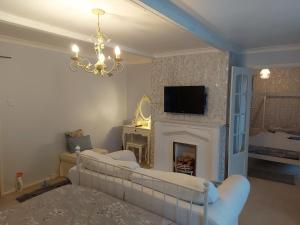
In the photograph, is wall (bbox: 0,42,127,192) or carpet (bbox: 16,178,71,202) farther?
wall (bbox: 0,42,127,192)

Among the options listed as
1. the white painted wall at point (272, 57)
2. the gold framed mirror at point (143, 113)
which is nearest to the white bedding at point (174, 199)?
the white painted wall at point (272, 57)

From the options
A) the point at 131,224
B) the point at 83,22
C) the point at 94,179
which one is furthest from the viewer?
the point at 83,22

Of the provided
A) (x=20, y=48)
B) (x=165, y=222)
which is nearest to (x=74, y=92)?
(x=20, y=48)

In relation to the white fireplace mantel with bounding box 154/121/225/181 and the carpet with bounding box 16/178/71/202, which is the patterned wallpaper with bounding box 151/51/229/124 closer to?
the white fireplace mantel with bounding box 154/121/225/181

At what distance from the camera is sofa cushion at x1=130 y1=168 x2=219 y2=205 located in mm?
1775

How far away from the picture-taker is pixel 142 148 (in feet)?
16.9

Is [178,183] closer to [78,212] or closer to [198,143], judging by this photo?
[78,212]

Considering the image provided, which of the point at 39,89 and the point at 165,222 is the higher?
the point at 39,89

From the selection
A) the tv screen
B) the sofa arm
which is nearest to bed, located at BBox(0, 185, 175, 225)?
the sofa arm

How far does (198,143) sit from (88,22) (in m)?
2.76

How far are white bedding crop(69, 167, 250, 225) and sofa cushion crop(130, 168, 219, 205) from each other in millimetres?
45

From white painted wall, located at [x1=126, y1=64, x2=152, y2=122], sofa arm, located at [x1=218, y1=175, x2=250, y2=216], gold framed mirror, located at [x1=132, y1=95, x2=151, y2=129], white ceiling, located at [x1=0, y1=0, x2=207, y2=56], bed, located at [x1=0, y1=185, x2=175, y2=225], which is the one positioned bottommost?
bed, located at [x1=0, y1=185, x2=175, y2=225]

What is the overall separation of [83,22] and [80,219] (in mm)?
2041

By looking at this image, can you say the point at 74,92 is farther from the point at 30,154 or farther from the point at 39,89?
the point at 30,154
